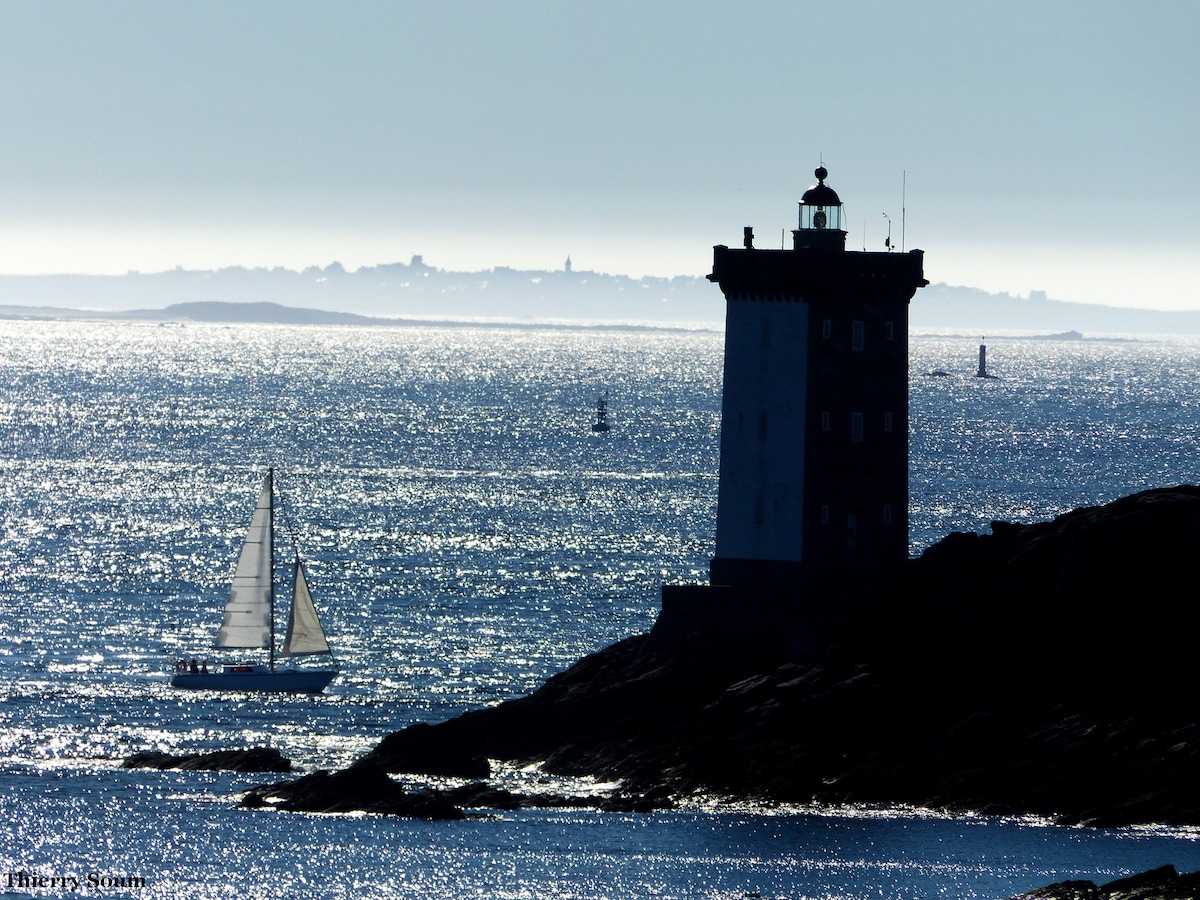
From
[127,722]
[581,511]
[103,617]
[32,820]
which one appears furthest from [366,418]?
[32,820]

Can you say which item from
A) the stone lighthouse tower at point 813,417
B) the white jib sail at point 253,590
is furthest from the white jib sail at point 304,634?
the stone lighthouse tower at point 813,417

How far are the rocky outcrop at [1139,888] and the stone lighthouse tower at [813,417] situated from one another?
61.4 ft

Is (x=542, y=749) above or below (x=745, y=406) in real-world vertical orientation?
below

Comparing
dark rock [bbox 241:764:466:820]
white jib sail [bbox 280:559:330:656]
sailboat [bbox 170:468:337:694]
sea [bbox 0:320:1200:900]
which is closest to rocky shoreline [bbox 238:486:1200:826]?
dark rock [bbox 241:764:466:820]

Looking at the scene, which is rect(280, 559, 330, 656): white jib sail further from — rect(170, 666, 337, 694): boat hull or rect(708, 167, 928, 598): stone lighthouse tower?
rect(708, 167, 928, 598): stone lighthouse tower

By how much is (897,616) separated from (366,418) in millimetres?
148231

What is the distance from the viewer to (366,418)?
19212 cm

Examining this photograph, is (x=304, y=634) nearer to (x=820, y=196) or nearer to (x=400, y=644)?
(x=400, y=644)

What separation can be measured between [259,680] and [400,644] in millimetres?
7573

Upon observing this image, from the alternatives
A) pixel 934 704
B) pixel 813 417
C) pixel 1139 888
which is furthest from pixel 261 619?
pixel 1139 888

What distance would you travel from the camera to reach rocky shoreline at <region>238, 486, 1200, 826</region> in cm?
4109

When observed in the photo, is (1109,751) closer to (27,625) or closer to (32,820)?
(32,820)

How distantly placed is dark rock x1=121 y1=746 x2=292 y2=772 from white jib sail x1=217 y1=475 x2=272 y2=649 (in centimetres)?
1506

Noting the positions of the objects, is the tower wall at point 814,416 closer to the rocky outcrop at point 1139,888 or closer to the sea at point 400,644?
the sea at point 400,644
